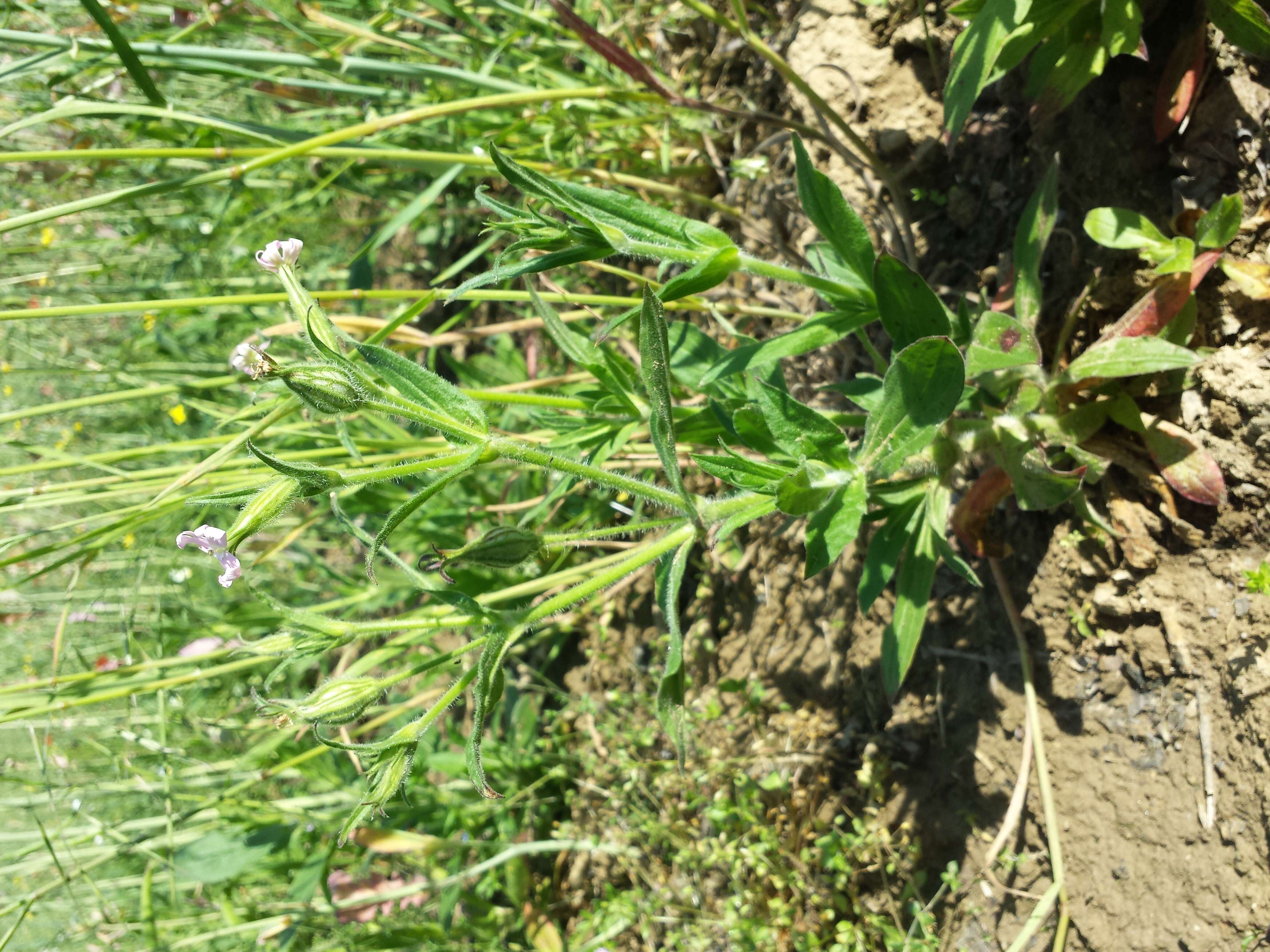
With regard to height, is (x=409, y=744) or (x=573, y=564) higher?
(x=409, y=744)

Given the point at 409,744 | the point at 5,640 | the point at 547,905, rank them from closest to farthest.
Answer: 1. the point at 409,744
2. the point at 547,905
3. the point at 5,640

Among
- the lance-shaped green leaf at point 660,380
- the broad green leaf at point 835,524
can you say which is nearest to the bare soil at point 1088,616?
the broad green leaf at point 835,524

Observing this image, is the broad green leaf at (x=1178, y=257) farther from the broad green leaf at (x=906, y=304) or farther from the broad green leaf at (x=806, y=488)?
the broad green leaf at (x=806, y=488)

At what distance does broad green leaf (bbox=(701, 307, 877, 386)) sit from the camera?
170 centimetres

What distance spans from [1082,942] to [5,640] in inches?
170

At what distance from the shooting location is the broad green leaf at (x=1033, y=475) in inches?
62.4

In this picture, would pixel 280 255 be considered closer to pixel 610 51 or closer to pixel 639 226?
pixel 639 226

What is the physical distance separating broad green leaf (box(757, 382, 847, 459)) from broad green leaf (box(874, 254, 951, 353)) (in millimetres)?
208

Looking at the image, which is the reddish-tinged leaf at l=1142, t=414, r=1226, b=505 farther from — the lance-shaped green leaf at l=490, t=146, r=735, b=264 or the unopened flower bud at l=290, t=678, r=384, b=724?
the unopened flower bud at l=290, t=678, r=384, b=724

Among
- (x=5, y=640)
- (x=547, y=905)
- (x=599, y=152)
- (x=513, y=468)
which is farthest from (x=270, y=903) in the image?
(x=599, y=152)

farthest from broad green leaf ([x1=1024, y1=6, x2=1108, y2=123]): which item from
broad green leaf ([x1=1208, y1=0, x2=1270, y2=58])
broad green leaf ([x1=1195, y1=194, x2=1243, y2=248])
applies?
broad green leaf ([x1=1195, y1=194, x2=1243, y2=248])

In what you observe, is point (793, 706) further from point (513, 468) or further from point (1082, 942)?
point (513, 468)

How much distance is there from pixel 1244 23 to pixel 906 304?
30.1 inches

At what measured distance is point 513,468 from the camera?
280cm
